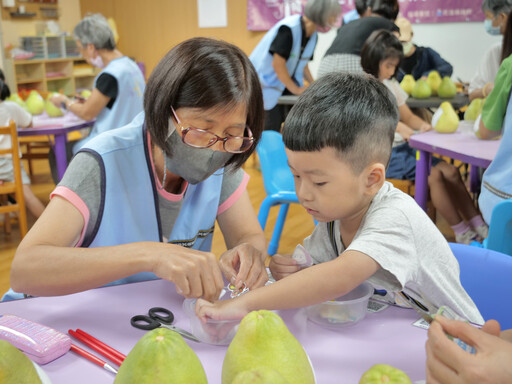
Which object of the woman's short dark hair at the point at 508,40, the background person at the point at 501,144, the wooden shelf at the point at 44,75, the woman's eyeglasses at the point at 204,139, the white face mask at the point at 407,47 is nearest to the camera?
the woman's eyeglasses at the point at 204,139

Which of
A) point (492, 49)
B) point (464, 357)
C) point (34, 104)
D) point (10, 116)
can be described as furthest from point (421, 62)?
point (464, 357)

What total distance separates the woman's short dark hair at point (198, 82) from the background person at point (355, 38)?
2213 millimetres

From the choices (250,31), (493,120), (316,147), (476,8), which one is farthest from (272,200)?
(250,31)

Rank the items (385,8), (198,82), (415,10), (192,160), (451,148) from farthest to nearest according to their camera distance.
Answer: (415,10)
(385,8)
(451,148)
(192,160)
(198,82)

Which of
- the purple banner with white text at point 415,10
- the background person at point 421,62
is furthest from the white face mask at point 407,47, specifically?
the purple banner with white text at point 415,10

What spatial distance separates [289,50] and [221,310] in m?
3.47

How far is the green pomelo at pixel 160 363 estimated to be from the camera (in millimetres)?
495

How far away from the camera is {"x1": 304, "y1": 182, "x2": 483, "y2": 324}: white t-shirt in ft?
3.13

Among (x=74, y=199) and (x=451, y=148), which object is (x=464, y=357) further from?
(x=451, y=148)

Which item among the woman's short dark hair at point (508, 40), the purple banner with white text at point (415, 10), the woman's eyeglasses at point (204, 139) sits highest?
the purple banner with white text at point (415, 10)

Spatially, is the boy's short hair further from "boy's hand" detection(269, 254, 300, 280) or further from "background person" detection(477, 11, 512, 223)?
"background person" detection(477, 11, 512, 223)

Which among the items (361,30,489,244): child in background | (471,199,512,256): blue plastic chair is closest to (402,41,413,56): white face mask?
(361,30,489,244): child in background

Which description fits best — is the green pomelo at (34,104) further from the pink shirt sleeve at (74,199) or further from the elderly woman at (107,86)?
the pink shirt sleeve at (74,199)

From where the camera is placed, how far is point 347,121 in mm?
1033
